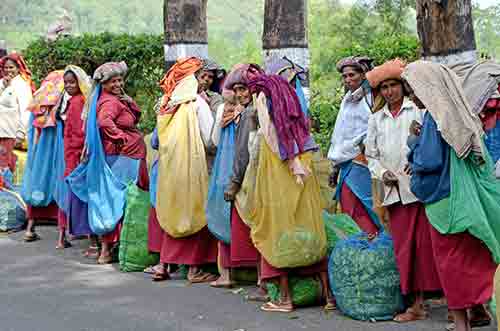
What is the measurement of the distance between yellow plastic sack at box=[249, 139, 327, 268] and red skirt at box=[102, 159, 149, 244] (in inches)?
83.0

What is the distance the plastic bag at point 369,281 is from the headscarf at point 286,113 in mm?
876

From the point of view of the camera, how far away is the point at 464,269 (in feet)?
19.3

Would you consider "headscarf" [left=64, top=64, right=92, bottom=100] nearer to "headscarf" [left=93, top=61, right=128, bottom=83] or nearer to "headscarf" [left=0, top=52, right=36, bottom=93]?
"headscarf" [left=93, top=61, right=128, bottom=83]

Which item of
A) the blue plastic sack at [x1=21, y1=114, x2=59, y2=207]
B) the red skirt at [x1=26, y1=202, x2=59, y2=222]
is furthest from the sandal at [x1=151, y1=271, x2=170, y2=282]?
the red skirt at [x1=26, y1=202, x2=59, y2=222]

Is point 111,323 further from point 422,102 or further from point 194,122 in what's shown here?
point 422,102

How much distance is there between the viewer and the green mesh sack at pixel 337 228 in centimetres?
738

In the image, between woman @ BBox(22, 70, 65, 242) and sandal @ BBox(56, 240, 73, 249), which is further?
woman @ BBox(22, 70, 65, 242)

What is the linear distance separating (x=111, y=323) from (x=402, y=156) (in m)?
2.46

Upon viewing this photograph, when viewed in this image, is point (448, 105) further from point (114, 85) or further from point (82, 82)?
point (82, 82)

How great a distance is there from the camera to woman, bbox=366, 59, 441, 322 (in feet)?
21.1

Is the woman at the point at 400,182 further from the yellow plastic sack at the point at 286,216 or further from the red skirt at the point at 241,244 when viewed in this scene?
the red skirt at the point at 241,244

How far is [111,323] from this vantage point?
22.7 feet

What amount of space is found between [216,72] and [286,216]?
2.14m

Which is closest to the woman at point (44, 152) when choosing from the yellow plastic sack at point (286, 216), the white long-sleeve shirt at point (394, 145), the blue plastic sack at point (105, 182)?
the blue plastic sack at point (105, 182)
